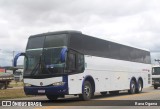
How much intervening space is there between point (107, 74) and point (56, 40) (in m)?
5.33

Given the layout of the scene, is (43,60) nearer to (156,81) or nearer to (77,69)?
(77,69)

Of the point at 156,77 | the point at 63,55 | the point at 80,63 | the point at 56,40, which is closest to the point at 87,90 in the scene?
the point at 80,63

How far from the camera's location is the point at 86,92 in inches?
794

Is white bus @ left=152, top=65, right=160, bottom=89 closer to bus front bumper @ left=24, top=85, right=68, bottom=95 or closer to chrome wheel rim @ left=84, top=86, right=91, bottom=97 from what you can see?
chrome wheel rim @ left=84, top=86, right=91, bottom=97

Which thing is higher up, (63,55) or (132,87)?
(63,55)

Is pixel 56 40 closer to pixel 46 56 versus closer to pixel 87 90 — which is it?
pixel 46 56

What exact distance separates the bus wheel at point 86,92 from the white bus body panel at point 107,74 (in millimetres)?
449

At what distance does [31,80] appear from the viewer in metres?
18.8

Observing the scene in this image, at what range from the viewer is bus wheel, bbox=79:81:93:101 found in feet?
64.9

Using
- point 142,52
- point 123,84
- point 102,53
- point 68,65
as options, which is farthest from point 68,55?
point 142,52

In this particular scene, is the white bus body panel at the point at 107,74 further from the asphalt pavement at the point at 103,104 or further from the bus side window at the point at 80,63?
the asphalt pavement at the point at 103,104

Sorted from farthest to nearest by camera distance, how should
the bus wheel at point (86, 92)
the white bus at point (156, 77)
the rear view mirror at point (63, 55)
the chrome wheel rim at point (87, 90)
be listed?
the white bus at point (156, 77) → the chrome wheel rim at point (87, 90) → the bus wheel at point (86, 92) → the rear view mirror at point (63, 55)

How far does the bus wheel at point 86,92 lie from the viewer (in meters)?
19.8

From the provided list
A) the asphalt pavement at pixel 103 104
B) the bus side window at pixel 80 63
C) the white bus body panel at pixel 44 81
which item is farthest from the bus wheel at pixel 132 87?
the white bus body panel at pixel 44 81
